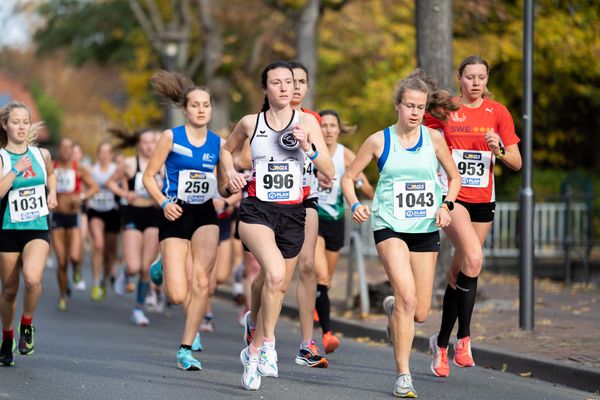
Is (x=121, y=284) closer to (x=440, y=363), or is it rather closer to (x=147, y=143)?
(x=147, y=143)

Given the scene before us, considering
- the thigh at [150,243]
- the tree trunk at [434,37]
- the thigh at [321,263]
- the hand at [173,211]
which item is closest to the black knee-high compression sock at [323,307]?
the thigh at [321,263]

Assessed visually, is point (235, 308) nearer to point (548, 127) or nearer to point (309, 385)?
point (309, 385)

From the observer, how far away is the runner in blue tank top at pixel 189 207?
906 centimetres

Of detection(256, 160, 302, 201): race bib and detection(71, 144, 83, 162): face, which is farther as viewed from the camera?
detection(71, 144, 83, 162): face

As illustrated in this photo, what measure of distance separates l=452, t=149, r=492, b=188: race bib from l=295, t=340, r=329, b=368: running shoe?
172 cm

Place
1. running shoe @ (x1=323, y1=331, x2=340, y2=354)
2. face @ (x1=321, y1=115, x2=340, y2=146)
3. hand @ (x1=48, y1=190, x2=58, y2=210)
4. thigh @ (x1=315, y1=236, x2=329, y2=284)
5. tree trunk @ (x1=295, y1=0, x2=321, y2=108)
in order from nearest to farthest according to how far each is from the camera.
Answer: hand @ (x1=48, y1=190, x2=58, y2=210) < running shoe @ (x1=323, y1=331, x2=340, y2=354) < thigh @ (x1=315, y1=236, x2=329, y2=284) < face @ (x1=321, y1=115, x2=340, y2=146) < tree trunk @ (x1=295, y1=0, x2=321, y2=108)

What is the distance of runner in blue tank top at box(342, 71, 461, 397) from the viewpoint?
7.89 m

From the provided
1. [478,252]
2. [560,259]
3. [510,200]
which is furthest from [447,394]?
[510,200]

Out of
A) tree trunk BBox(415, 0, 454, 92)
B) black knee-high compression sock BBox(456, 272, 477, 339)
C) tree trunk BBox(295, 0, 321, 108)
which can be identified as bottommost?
black knee-high compression sock BBox(456, 272, 477, 339)

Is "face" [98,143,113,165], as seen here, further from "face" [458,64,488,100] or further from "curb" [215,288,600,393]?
"face" [458,64,488,100]

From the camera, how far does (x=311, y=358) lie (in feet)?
30.5

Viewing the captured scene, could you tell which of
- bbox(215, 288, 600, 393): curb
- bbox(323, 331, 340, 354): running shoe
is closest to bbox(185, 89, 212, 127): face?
bbox(323, 331, 340, 354): running shoe

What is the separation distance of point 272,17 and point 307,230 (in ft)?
70.9

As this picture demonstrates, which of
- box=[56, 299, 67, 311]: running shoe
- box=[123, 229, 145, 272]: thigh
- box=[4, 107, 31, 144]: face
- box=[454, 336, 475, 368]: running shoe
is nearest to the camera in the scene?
box=[454, 336, 475, 368]: running shoe
